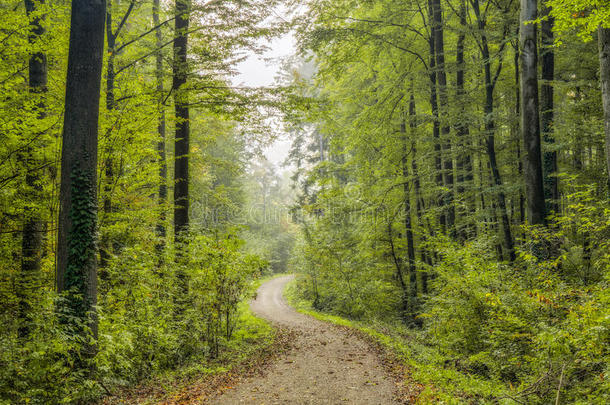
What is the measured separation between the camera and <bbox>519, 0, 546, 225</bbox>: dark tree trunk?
751 centimetres

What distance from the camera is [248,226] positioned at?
8.43 metres

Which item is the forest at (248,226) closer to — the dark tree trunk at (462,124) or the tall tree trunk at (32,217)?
the tall tree trunk at (32,217)

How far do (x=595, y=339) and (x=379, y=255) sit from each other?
11.3 meters

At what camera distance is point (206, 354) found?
25.1ft

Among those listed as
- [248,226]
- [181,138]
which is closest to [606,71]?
[248,226]

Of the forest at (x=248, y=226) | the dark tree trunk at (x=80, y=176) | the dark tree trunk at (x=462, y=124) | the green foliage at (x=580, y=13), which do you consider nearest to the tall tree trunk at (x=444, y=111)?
the forest at (x=248, y=226)

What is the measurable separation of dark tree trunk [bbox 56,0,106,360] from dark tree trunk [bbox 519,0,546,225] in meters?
8.93

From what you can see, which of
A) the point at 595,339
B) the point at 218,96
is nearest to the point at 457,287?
the point at 595,339

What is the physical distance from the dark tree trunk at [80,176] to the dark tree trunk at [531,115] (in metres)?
8.93

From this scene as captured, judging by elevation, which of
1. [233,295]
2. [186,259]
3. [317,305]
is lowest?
[317,305]

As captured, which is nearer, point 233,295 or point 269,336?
point 233,295

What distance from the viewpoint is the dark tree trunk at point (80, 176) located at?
16.9ft

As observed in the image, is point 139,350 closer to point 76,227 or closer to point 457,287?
point 76,227

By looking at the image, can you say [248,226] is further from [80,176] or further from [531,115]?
[531,115]
